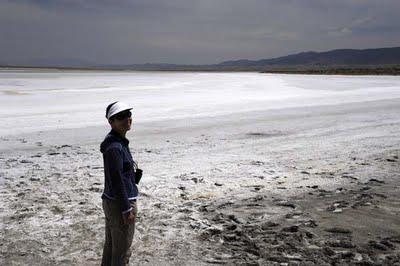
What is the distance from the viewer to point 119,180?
3.64 m

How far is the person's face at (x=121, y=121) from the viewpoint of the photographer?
366 centimetres

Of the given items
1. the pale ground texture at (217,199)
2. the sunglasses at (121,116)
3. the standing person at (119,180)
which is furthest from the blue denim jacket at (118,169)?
the pale ground texture at (217,199)

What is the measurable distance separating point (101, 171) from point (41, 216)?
250 centimetres

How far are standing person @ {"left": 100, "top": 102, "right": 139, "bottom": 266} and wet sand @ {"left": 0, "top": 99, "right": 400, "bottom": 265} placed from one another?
1.13 metres

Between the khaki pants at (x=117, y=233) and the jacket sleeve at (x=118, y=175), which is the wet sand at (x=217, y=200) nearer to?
the khaki pants at (x=117, y=233)

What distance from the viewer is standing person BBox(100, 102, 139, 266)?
3633 millimetres

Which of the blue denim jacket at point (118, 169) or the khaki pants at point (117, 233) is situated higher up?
the blue denim jacket at point (118, 169)

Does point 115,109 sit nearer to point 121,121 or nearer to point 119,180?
point 121,121

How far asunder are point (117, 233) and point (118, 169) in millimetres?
617

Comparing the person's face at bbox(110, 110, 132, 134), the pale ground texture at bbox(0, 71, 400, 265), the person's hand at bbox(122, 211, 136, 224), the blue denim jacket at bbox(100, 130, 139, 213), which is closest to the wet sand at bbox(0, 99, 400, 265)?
the pale ground texture at bbox(0, 71, 400, 265)

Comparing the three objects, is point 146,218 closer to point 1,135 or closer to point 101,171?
point 101,171

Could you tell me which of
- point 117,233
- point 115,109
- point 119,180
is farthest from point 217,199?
point 115,109

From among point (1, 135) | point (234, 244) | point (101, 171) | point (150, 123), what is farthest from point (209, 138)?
point (234, 244)

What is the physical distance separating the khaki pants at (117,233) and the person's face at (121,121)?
1.99ft
